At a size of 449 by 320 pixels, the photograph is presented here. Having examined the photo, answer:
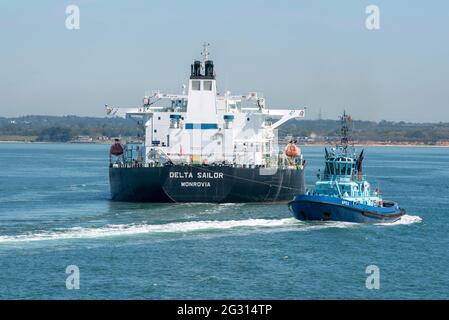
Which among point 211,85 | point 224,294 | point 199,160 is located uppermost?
point 211,85

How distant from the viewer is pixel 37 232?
54.2 meters

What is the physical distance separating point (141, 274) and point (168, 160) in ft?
104

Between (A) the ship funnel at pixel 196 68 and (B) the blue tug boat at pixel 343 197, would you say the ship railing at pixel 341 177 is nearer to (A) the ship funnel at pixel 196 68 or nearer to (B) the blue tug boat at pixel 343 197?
(B) the blue tug boat at pixel 343 197

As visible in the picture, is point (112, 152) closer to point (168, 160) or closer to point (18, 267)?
point (168, 160)

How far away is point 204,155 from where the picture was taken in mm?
76062

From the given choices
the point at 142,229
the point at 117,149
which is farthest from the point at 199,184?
the point at 142,229

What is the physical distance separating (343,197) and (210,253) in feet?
54.5

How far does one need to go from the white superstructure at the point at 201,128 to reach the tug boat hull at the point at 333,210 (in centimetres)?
1443

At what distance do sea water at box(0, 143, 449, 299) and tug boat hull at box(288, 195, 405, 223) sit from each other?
2.26 ft

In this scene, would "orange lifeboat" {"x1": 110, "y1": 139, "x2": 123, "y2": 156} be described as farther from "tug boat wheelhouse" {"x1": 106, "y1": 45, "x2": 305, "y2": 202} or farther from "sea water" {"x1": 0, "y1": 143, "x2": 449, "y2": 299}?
"sea water" {"x1": 0, "y1": 143, "x2": 449, "y2": 299}

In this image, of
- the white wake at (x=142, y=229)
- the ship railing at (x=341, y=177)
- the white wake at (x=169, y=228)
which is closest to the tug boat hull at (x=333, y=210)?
the white wake at (x=169, y=228)

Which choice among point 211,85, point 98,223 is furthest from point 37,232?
point 211,85

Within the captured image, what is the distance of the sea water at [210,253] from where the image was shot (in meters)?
41.0

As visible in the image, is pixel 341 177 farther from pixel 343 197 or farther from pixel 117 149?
pixel 117 149
